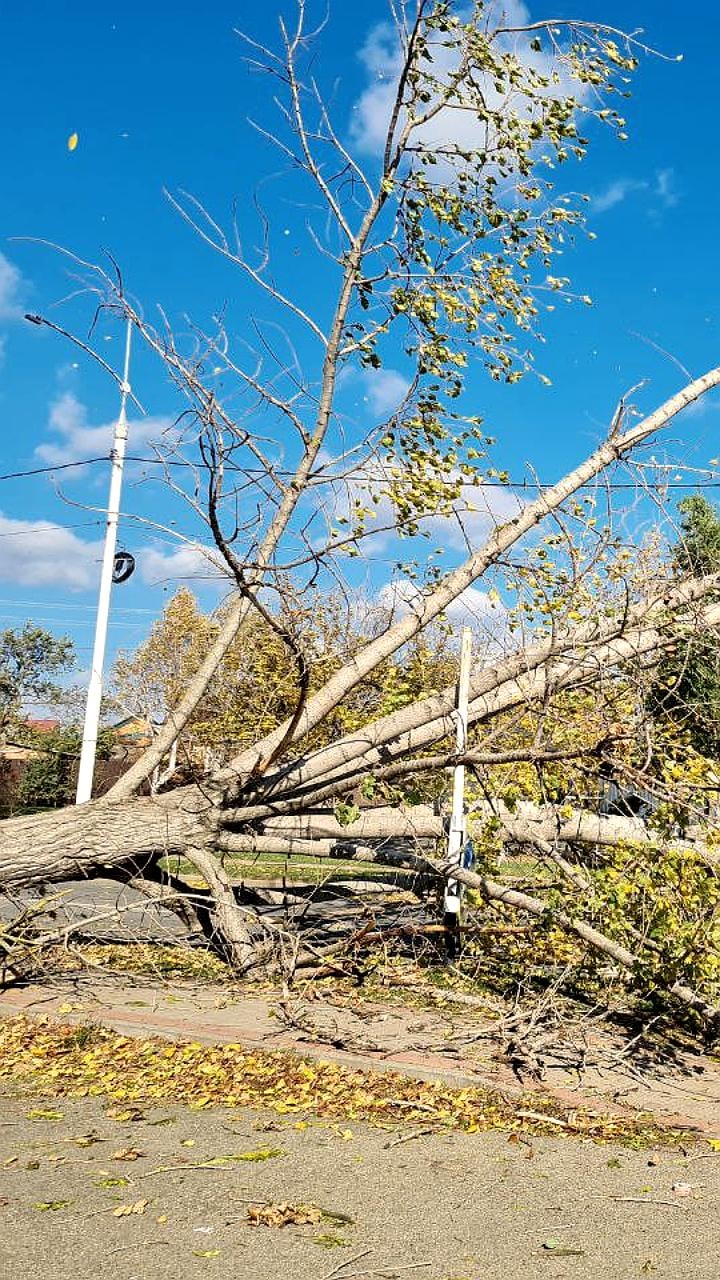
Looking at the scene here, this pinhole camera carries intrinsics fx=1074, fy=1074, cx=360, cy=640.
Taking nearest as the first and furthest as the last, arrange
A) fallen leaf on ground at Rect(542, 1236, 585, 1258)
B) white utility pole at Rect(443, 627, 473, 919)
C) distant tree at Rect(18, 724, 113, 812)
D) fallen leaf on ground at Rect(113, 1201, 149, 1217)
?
fallen leaf on ground at Rect(542, 1236, 585, 1258) < fallen leaf on ground at Rect(113, 1201, 149, 1217) < white utility pole at Rect(443, 627, 473, 919) < distant tree at Rect(18, 724, 113, 812)

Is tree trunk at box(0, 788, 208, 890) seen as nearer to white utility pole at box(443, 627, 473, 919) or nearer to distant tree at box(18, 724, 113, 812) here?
white utility pole at box(443, 627, 473, 919)

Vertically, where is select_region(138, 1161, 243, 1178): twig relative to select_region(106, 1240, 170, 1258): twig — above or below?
below

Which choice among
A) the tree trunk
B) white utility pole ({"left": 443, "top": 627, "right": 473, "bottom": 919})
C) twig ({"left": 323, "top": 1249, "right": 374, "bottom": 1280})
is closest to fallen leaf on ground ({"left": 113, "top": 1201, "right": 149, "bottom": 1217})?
twig ({"left": 323, "top": 1249, "right": 374, "bottom": 1280})

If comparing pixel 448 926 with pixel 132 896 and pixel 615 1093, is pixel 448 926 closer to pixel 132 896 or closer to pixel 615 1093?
pixel 615 1093

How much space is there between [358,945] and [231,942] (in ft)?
3.08

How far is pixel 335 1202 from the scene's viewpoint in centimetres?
364

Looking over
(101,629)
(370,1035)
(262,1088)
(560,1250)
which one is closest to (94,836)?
(370,1035)

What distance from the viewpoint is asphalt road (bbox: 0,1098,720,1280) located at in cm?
316

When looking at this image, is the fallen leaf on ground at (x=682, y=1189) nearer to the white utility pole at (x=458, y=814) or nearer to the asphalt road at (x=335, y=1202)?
the asphalt road at (x=335, y=1202)

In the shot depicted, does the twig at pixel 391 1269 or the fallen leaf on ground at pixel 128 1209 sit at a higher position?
the fallen leaf on ground at pixel 128 1209

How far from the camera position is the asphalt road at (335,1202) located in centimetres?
316

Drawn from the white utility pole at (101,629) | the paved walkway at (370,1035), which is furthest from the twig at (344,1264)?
the white utility pole at (101,629)

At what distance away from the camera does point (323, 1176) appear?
3883 millimetres

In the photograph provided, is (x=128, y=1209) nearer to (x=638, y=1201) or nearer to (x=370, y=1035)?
(x=638, y=1201)
